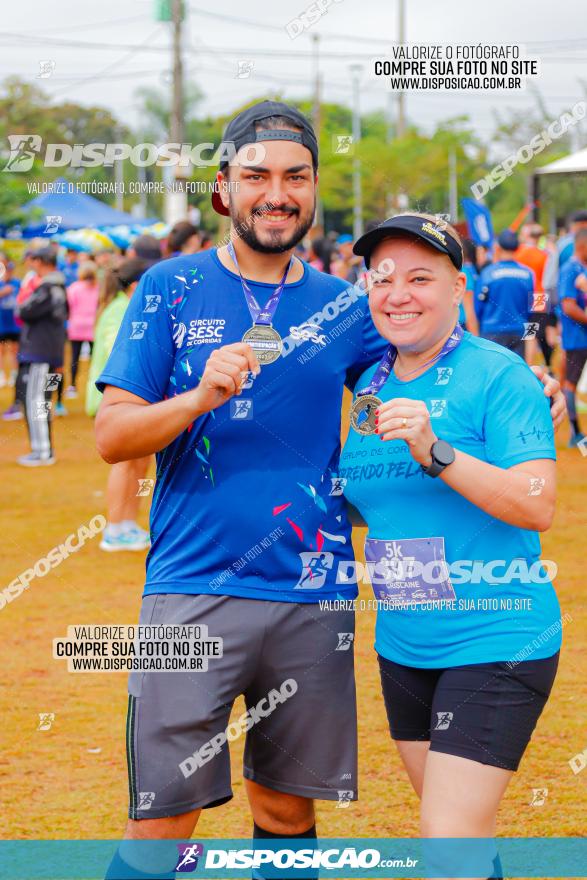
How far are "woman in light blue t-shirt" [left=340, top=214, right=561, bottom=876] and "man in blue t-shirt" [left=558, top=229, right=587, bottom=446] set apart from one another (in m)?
9.49

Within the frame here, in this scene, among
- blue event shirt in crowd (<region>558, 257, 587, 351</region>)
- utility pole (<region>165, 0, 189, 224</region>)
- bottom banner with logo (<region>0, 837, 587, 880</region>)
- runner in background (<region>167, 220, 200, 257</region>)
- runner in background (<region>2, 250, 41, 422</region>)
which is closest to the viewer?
bottom banner with logo (<region>0, 837, 587, 880</region>)

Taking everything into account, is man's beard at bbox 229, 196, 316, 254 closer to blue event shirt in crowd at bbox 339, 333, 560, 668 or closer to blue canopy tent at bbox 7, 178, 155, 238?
blue event shirt in crowd at bbox 339, 333, 560, 668

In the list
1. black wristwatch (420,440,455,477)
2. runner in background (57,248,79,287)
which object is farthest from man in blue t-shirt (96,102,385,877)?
runner in background (57,248,79,287)

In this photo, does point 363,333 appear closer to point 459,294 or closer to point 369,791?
point 459,294

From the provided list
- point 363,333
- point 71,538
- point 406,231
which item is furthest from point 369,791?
point 71,538

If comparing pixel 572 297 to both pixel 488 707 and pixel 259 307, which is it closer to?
pixel 259 307

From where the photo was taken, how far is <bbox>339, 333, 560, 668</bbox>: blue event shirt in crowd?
2.84 metres

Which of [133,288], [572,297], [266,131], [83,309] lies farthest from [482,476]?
[83,309]

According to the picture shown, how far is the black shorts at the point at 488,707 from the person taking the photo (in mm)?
2781

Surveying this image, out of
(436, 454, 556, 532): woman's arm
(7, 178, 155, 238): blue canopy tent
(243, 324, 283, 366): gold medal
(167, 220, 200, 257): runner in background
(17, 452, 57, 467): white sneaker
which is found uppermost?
(7, 178, 155, 238): blue canopy tent

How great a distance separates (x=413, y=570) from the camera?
295cm

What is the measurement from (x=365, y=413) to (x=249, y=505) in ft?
1.30

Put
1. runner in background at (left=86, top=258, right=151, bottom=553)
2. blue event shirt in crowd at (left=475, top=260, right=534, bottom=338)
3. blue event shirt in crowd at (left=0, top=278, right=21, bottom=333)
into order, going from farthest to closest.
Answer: blue event shirt in crowd at (left=0, top=278, right=21, bottom=333) < blue event shirt in crowd at (left=475, top=260, right=534, bottom=338) < runner in background at (left=86, top=258, right=151, bottom=553)

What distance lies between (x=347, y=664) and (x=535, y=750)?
7.66ft
